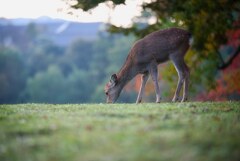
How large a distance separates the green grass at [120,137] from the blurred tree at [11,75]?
4906 centimetres

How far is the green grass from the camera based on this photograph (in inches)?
256

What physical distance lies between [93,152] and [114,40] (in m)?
74.8

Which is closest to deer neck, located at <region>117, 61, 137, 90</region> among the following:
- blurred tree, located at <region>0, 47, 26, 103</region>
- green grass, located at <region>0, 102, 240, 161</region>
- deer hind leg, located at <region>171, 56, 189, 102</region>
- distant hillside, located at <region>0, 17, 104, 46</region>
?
deer hind leg, located at <region>171, 56, 189, 102</region>

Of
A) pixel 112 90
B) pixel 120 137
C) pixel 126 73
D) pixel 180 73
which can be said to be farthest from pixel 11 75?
pixel 120 137

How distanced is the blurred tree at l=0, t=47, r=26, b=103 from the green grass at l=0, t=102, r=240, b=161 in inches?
1931

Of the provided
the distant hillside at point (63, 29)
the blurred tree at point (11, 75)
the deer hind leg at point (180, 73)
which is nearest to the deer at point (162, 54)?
the deer hind leg at point (180, 73)

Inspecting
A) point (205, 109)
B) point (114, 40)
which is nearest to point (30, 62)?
point (114, 40)

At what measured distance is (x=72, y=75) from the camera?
233 feet

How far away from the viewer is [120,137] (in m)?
7.34

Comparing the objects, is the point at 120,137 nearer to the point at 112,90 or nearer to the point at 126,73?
the point at 126,73

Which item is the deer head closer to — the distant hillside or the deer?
the deer

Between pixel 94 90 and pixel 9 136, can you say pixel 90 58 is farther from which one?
pixel 9 136

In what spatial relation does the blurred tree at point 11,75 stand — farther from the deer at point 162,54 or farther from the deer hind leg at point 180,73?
the deer hind leg at point 180,73

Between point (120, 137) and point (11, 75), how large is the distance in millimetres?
57738
